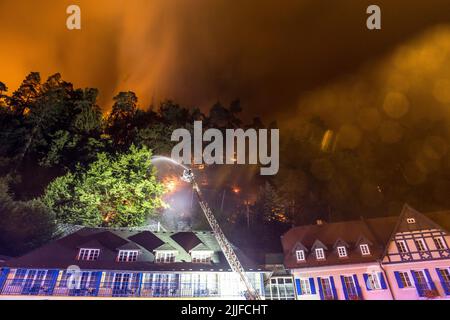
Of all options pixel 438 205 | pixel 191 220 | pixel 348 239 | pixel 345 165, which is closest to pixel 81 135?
pixel 191 220

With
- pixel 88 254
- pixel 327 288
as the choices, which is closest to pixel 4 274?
pixel 88 254

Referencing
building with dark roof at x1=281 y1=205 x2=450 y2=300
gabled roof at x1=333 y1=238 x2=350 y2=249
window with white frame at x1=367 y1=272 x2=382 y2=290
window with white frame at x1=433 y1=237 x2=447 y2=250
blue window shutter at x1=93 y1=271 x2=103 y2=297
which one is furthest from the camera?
gabled roof at x1=333 y1=238 x2=350 y2=249

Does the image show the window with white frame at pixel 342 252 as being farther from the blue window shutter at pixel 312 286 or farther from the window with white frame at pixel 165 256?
the window with white frame at pixel 165 256

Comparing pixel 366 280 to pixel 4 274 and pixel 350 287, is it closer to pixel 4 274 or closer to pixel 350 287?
pixel 350 287

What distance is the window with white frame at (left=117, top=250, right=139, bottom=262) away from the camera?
30.7 metres

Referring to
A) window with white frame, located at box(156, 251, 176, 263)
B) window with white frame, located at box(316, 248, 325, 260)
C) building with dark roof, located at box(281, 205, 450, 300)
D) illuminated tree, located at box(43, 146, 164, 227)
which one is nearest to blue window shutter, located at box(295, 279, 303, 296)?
building with dark roof, located at box(281, 205, 450, 300)

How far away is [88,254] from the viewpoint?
29953 millimetres

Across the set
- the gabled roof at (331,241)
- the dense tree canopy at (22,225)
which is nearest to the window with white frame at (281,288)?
the gabled roof at (331,241)

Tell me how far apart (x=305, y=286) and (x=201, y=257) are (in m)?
12.3

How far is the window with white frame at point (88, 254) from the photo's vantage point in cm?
2958

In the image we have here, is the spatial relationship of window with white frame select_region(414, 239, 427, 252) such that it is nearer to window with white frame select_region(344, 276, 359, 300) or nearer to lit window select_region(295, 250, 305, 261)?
window with white frame select_region(344, 276, 359, 300)

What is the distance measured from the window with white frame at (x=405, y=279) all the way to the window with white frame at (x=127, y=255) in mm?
28463

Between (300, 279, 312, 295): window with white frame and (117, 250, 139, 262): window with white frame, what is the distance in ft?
62.6
